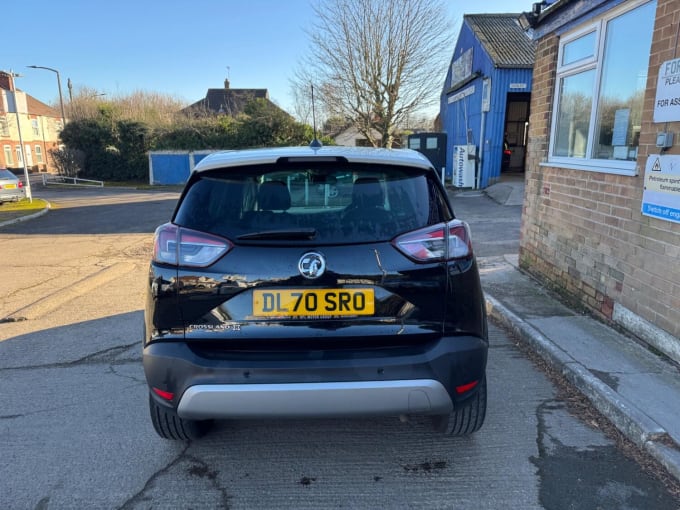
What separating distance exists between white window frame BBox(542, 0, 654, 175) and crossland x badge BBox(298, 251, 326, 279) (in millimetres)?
3272

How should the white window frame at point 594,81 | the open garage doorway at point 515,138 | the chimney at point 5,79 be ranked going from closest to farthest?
the white window frame at point 594,81 → the chimney at point 5,79 → the open garage doorway at point 515,138

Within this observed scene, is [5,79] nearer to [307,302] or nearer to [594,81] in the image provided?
[594,81]

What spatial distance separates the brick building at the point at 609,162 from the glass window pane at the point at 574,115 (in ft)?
0.04

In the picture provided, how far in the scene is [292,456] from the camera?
268 centimetres

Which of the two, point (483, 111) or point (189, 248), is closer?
point (189, 248)

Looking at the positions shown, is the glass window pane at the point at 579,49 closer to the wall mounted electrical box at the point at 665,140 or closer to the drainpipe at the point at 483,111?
the wall mounted electrical box at the point at 665,140

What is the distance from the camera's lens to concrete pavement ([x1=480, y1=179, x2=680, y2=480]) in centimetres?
271

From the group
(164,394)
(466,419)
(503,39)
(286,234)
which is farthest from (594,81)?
(503,39)

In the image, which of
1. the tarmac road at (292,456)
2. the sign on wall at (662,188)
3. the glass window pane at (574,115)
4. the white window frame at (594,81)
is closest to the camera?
the tarmac road at (292,456)

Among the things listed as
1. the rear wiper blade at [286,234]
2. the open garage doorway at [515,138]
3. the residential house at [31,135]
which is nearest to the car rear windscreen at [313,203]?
the rear wiper blade at [286,234]

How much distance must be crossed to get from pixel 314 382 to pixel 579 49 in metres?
5.00

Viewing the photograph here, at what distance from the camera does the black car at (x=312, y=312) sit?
212 cm

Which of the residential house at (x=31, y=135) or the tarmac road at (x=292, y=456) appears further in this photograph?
the residential house at (x=31, y=135)

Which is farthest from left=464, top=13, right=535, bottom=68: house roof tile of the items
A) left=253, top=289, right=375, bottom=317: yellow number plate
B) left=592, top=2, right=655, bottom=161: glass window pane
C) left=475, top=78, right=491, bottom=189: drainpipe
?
left=253, top=289, right=375, bottom=317: yellow number plate
